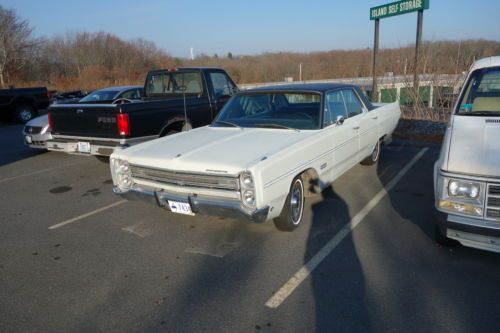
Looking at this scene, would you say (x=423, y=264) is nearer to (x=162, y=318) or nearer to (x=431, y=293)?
(x=431, y=293)

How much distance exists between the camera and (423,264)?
3.60m

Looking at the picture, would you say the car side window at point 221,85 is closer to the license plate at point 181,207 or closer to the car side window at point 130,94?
the car side window at point 130,94

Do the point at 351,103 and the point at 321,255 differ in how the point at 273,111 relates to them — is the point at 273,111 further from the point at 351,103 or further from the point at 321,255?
the point at 321,255

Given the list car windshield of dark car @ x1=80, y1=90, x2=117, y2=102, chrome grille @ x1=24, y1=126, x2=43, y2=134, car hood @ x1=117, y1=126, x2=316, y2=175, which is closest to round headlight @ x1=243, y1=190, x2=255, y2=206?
car hood @ x1=117, y1=126, x2=316, y2=175

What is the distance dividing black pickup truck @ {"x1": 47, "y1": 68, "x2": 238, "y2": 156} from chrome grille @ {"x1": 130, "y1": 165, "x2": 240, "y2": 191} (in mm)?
2026

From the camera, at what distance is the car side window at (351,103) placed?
19.5 feet

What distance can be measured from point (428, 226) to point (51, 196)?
17.9 ft

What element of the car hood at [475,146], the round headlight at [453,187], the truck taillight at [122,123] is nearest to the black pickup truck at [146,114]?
the truck taillight at [122,123]

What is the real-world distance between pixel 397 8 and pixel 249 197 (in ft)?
33.0

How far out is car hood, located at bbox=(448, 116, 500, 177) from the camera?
3.24m

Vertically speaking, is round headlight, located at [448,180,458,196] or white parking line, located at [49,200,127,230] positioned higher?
round headlight, located at [448,180,458,196]

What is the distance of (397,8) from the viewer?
11.3m

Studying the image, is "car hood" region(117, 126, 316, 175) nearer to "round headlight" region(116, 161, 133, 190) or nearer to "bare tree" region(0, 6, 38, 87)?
"round headlight" region(116, 161, 133, 190)

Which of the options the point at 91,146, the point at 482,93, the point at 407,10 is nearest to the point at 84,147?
the point at 91,146
